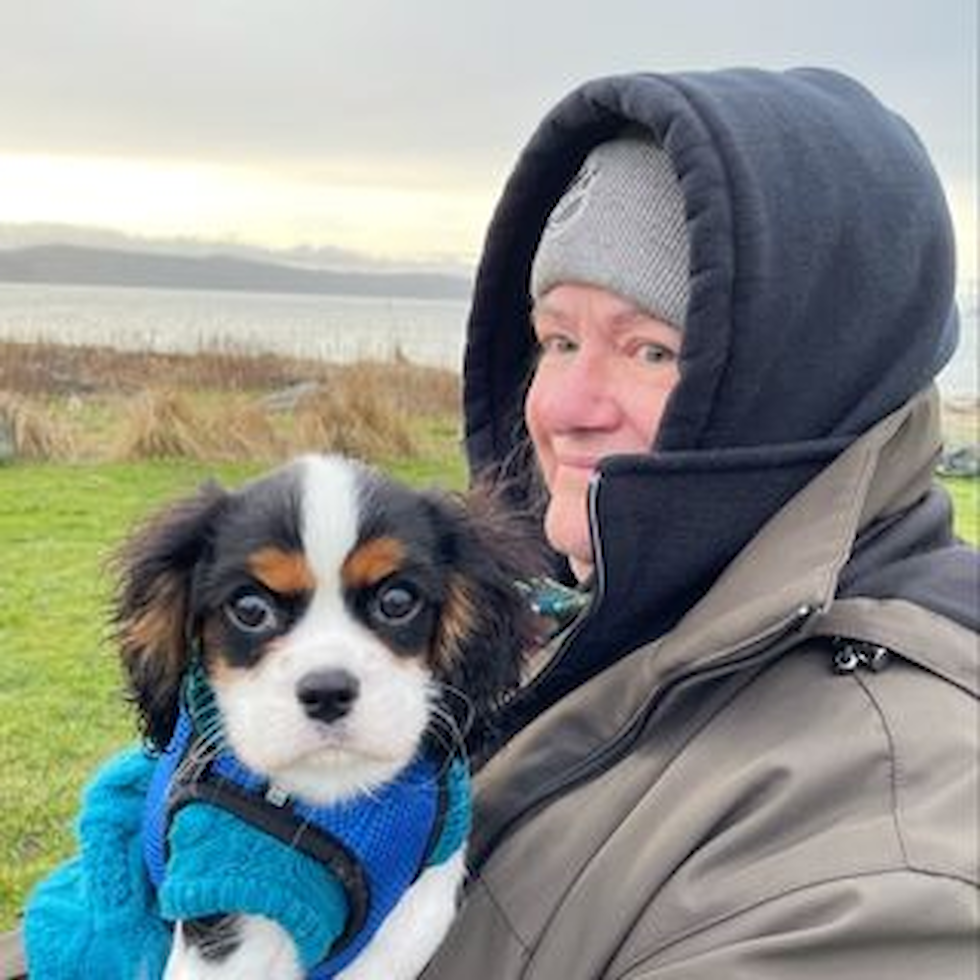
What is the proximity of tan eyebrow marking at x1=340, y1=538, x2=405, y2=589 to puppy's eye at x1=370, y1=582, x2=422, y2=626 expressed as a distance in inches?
0.8

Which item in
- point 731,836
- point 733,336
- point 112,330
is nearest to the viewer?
point 731,836

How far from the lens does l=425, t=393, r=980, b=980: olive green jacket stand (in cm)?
136

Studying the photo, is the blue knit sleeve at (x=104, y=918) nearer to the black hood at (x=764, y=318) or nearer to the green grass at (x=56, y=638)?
the green grass at (x=56, y=638)

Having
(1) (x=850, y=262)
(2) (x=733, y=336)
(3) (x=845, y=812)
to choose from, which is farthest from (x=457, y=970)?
(1) (x=850, y=262)

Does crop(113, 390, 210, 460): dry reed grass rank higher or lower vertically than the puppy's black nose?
lower

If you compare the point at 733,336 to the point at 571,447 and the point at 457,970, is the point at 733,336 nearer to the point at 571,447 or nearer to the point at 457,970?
the point at 571,447

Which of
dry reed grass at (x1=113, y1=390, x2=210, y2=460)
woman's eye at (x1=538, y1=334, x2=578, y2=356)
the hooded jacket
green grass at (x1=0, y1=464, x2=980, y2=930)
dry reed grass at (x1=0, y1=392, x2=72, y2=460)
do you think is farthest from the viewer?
dry reed grass at (x1=113, y1=390, x2=210, y2=460)

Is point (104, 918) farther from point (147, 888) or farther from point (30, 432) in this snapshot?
point (30, 432)

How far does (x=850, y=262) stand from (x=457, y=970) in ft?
3.10

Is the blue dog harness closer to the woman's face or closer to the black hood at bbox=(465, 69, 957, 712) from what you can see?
the black hood at bbox=(465, 69, 957, 712)

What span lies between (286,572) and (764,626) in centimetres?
55

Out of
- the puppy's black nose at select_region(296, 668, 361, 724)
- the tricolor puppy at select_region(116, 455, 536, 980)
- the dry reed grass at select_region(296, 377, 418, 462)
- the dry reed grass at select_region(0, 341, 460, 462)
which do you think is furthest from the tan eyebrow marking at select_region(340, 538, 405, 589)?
the dry reed grass at select_region(296, 377, 418, 462)

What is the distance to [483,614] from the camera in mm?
1987

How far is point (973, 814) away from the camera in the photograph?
4.50 ft
